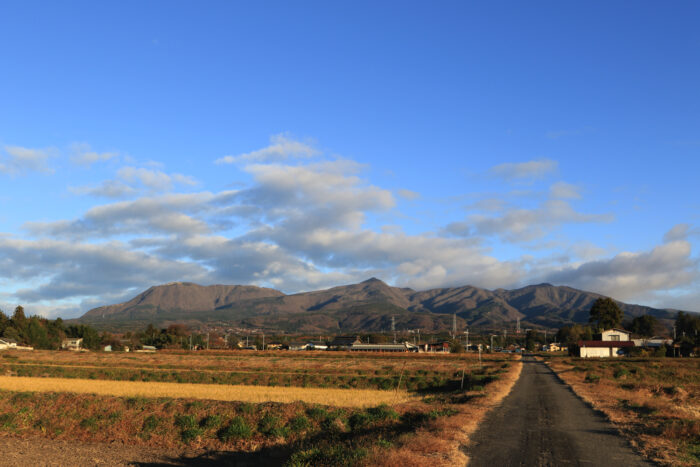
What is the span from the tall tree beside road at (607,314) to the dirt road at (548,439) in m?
137

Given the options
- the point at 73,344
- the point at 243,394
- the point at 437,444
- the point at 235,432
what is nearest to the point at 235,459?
the point at 235,432

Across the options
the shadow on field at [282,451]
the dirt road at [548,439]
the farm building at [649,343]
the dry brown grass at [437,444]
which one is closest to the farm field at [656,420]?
the dirt road at [548,439]

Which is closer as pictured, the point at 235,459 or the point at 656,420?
the point at 235,459

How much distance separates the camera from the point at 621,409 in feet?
90.7

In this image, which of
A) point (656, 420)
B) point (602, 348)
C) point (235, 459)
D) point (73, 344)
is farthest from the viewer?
point (73, 344)

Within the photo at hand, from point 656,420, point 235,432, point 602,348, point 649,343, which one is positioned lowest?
point 649,343

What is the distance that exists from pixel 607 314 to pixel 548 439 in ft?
491

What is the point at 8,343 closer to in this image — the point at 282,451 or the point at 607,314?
the point at 282,451

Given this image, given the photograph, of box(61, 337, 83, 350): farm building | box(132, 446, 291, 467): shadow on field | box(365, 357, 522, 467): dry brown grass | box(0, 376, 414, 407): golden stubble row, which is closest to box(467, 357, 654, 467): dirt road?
box(365, 357, 522, 467): dry brown grass

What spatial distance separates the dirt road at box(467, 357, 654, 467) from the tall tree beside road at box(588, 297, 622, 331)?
137 metres

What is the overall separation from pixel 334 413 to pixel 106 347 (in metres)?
154

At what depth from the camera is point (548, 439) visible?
18969 mm

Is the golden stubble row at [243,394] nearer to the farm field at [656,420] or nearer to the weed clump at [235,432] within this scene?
the weed clump at [235,432]

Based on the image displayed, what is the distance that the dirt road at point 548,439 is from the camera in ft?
51.0
